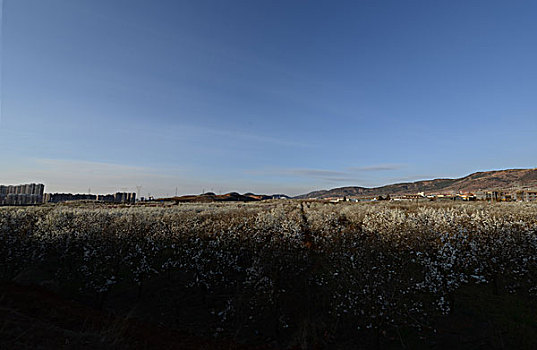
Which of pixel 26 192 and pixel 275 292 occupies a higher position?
pixel 26 192

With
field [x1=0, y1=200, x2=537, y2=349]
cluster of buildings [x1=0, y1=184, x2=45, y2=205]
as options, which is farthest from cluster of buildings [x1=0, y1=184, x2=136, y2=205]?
field [x1=0, y1=200, x2=537, y2=349]

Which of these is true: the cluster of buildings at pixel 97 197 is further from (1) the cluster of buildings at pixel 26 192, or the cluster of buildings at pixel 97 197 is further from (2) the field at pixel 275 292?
(2) the field at pixel 275 292

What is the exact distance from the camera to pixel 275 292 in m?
Answer: 7.70

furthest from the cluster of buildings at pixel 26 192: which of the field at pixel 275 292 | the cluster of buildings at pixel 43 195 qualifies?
the field at pixel 275 292

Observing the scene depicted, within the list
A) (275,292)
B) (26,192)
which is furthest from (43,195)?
(275,292)

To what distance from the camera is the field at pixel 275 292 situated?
6070mm

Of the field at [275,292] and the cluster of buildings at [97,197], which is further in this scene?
the cluster of buildings at [97,197]

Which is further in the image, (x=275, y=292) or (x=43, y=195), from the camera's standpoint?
(x=43, y=195)

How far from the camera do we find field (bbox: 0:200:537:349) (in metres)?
6.07

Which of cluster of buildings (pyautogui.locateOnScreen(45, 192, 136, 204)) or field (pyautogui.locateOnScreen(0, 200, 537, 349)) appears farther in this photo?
cluster of buildings (pyautogui.locateOnScreen(45, 192, 136, 204))

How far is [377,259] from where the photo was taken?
30.0 feet

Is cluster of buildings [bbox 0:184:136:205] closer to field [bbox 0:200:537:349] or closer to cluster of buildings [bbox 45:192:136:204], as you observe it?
cluster of buildings [bbox 45:192:136:204]

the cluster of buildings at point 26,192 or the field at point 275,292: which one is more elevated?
the cluster of buildings at point 26,192

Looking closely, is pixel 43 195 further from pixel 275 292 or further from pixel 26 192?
pixel 275 292
